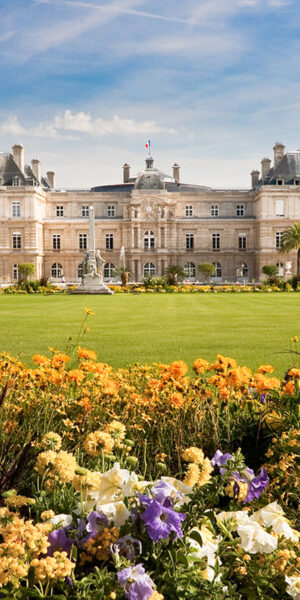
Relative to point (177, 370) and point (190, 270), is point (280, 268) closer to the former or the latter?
point (190, 270)

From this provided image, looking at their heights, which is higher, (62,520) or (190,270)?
(190,270)

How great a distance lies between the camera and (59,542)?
2420mm

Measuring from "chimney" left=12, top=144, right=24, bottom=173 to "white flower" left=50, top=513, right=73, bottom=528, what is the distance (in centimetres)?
5884

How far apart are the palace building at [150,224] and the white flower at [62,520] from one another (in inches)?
2173

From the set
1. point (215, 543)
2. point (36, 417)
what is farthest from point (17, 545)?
point (36, 417)

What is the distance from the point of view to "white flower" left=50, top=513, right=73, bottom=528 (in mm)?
2484

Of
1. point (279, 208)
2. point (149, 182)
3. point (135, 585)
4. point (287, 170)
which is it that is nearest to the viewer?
point (135, 585)

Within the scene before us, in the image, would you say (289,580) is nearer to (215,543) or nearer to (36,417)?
(215,543)

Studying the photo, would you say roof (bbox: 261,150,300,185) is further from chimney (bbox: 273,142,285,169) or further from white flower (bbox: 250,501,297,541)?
white flower (bbox: 250,501,297,541)

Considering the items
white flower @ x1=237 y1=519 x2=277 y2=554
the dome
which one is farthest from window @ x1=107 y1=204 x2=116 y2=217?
white flower @ x1=237 y1=519 x2=277 y2=554

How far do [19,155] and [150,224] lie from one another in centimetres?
1526

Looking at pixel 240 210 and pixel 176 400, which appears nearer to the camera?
pixel 176 400

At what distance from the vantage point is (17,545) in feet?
6.90

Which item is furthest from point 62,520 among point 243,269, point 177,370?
point 243,269
